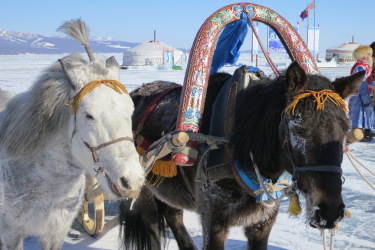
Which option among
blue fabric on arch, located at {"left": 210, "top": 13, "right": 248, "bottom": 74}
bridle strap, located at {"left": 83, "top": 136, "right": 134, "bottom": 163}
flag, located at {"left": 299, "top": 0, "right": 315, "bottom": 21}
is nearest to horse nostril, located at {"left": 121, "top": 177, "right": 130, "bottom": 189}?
bridle strap, located at {"left": 83, "top": 136, "right": 134, "bottom": 163}

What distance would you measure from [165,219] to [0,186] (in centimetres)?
187

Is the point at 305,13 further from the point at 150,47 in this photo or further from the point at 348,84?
the point at 348,84

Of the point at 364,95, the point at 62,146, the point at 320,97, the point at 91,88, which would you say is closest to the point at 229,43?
the point at 320,97

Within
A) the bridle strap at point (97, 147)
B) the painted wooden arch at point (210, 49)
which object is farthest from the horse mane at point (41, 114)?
the painted wooden arch at point (210, 49)

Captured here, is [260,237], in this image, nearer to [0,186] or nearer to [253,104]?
[253,104]

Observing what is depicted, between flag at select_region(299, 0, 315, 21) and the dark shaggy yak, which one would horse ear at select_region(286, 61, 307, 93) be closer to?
the dark shaggy yak

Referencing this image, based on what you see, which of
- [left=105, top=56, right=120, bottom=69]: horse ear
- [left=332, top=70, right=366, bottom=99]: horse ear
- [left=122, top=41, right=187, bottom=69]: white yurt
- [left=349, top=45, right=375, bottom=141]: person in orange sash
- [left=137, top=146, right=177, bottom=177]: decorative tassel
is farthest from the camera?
[left=122, top=41, right=187, bottom=69]: white yurt

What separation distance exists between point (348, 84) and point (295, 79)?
0.29 m

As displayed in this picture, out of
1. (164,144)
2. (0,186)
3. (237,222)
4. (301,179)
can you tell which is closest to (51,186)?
(0,186)

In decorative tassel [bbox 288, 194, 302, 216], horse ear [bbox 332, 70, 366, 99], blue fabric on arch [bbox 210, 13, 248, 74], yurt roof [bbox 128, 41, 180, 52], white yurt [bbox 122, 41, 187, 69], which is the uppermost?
yurt roof [bbox 128, 41, 180, 52]

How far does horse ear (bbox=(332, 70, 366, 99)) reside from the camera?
6.68 feet

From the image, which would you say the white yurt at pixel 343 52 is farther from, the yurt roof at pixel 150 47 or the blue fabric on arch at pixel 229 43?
the blue fabric on arch at pixel 229 43

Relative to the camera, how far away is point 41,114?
2.07 m

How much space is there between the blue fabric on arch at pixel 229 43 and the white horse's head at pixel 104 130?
1.13 meters
